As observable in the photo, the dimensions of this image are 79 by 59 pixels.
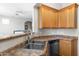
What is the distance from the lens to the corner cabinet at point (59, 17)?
8.30ft

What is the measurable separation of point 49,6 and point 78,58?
1960 mm

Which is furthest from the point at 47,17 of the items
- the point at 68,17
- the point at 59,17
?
the point at 68,17

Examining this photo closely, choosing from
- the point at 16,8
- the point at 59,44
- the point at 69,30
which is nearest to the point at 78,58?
the point at 16,8

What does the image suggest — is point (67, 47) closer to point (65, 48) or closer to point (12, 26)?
point (65, 48)

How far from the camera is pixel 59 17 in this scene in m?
2.71

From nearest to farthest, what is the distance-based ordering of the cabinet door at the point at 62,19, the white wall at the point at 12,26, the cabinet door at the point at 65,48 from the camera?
the white wall at the point at 12,26 < the cabinet door at the point at 65,48 < the cabinet door at the point at 62,19

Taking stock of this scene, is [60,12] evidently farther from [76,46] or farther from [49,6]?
[76,46]

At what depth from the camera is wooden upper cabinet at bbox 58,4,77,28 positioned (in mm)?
2549

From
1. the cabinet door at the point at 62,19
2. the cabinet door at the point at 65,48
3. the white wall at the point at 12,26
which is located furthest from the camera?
the cabinet door at the point at 62,19

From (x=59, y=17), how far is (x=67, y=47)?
70cm

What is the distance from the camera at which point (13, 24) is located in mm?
1424

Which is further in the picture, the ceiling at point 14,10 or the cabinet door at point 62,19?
the cabinet door at point 62,19

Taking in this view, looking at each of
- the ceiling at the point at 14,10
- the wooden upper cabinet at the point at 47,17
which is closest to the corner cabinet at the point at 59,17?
the wooden upper cabinet at the point at 47,17

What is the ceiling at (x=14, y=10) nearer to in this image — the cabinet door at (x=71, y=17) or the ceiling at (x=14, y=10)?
the ceiling at (x=14, y=10)
